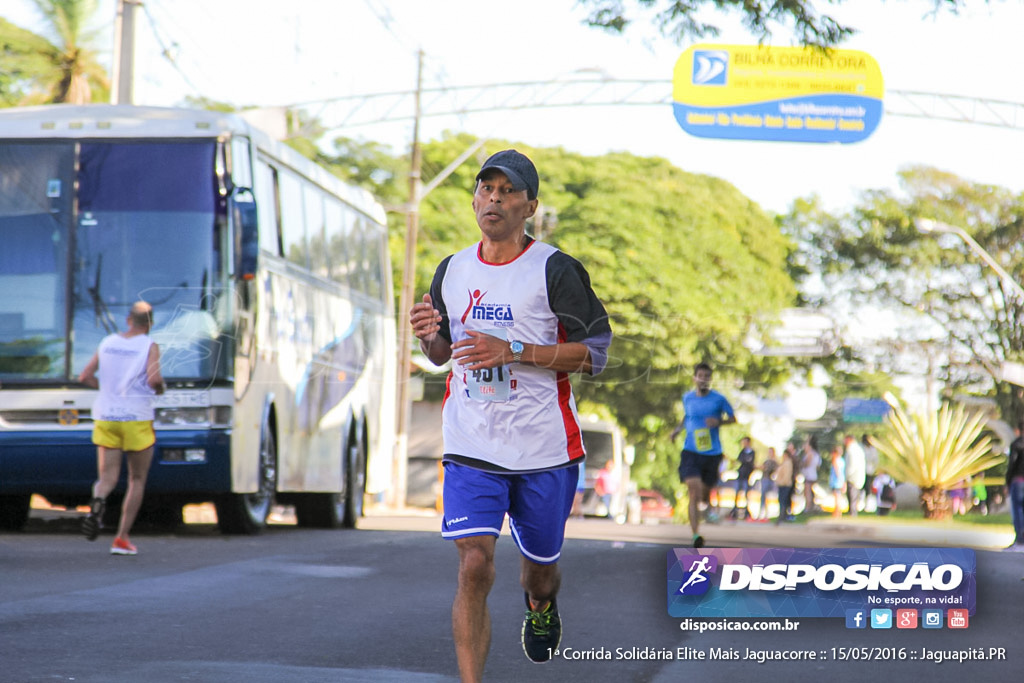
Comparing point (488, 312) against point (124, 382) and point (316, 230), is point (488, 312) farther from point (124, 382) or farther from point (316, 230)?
point (316, 230)

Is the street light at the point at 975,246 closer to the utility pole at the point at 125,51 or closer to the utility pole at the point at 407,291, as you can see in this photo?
the utility pole at the point at 407,291

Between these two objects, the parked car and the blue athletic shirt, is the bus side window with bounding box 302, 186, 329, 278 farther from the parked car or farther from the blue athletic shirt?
the parked car

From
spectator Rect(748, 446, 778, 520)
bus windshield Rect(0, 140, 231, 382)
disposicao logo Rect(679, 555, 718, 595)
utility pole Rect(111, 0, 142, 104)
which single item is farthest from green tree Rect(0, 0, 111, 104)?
disposicao logo Rect(679, 555, 718, 595)

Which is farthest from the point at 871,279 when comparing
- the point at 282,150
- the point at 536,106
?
the point at 282,150

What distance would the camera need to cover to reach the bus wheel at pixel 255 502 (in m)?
15.2

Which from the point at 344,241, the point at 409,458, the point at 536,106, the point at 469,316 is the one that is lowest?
the point at 409,458

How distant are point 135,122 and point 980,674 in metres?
9.95

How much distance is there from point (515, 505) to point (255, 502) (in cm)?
1037

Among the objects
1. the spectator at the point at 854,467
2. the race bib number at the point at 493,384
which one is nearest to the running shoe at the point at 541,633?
the race bib number at the point at 493,384

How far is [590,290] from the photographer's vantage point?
5656mm

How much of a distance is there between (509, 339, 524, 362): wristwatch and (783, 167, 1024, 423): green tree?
23109 millimetres

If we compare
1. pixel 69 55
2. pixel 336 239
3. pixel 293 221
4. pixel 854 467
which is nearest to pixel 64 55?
pixel 69 55

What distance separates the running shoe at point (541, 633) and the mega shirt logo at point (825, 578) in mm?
807

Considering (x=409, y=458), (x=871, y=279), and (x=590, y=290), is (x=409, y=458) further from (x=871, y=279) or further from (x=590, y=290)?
(x=590, y=290)
